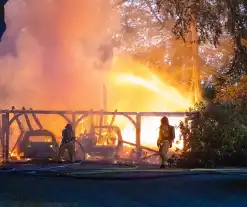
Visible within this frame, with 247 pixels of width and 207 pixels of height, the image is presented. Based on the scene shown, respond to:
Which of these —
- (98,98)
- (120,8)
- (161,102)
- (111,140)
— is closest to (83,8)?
(120,8)

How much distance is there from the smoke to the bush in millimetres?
14371

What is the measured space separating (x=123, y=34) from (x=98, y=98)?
4.40 m

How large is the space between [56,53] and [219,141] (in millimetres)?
17484

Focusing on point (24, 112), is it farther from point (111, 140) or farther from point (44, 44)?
point (44, 44)

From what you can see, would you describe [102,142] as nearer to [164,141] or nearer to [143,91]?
[164,141]

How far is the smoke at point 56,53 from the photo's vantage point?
94.7 feet

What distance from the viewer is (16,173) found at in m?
11.6

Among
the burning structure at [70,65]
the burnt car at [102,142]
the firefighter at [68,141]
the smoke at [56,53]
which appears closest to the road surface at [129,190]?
the firefighter at [68,141]

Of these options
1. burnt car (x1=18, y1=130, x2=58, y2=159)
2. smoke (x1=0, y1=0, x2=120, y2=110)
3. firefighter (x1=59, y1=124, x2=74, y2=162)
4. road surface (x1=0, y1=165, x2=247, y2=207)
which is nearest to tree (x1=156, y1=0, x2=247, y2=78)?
road surface (x1=0, y1=165, x2=247, y2=207)

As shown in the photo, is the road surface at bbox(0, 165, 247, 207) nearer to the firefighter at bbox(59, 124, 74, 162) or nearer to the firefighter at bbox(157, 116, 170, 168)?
the firefighter at bbox(157, 116, 170, 168)

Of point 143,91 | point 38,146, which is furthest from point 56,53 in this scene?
point 38,146

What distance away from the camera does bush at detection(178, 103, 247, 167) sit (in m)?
→ 14.5

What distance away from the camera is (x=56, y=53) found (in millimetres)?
30172

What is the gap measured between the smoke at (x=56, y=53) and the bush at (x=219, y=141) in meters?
14.4
